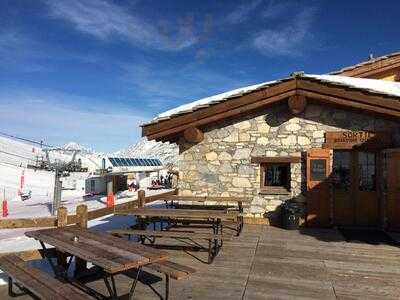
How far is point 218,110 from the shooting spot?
1024cm

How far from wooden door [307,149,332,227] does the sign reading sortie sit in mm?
283

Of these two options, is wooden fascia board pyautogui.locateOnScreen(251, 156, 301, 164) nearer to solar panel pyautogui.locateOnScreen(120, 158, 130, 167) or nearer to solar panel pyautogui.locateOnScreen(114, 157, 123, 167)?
solar panel pyautogui.locateOnScreen(114, 157, 123, 167)

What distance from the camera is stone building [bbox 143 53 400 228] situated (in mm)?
9695

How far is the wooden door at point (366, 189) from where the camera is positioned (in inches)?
391

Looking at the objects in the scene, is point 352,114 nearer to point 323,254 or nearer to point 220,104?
point 220,104

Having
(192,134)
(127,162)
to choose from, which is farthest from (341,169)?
(127,162)

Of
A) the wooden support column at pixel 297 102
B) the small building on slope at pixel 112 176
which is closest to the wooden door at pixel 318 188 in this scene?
the wooden support column at pixel 297 102

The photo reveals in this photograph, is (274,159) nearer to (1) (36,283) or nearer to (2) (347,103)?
(2) (347,103)

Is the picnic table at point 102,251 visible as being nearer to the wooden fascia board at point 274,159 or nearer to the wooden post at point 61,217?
the wooden post at point 61,217

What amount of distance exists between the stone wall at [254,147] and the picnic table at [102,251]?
17.1ft

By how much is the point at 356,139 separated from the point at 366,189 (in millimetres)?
1378

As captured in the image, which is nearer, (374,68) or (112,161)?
(374,68)

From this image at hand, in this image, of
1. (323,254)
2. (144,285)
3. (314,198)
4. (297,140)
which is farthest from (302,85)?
(144,285)

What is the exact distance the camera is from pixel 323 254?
24.1ft
